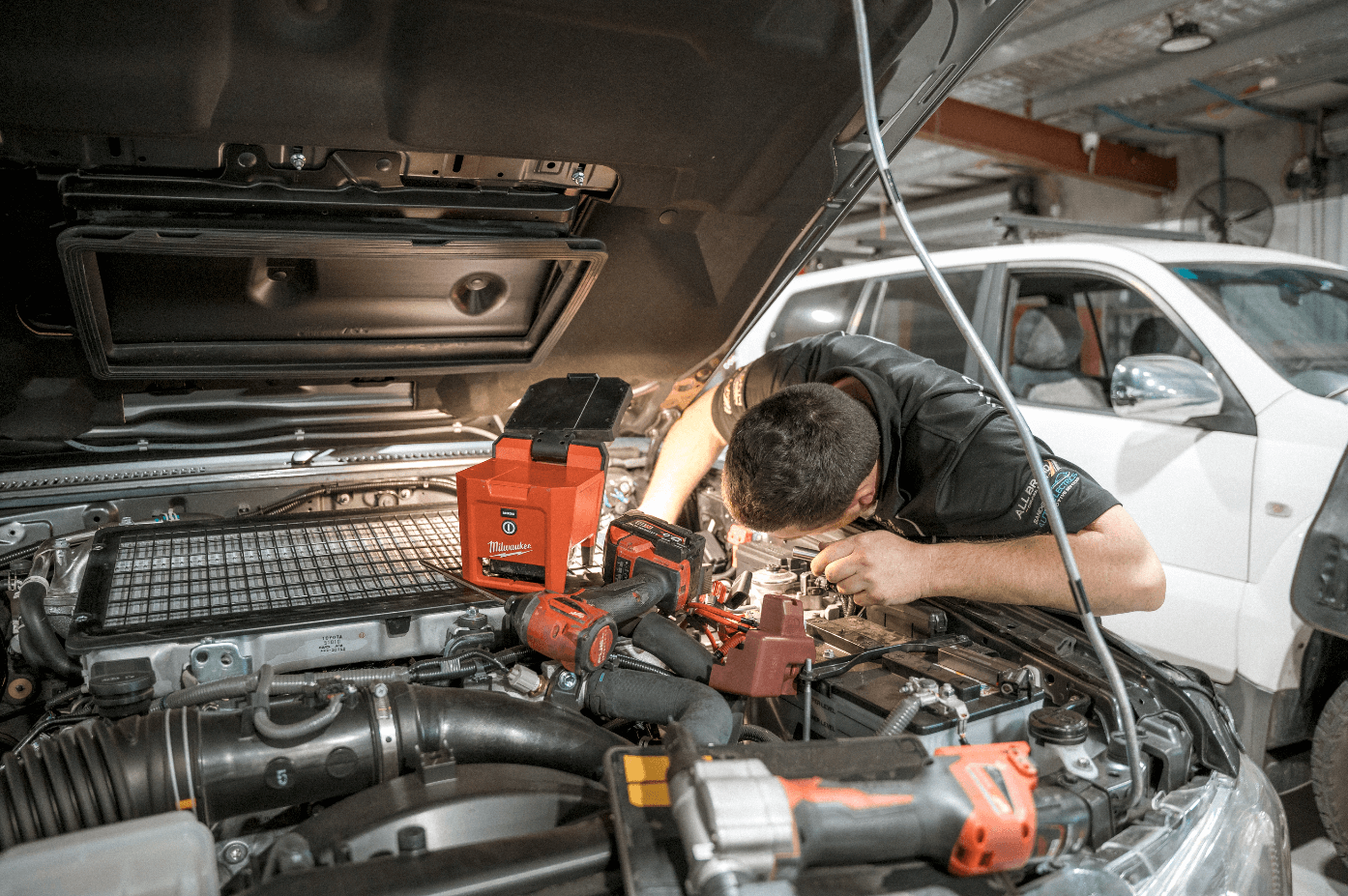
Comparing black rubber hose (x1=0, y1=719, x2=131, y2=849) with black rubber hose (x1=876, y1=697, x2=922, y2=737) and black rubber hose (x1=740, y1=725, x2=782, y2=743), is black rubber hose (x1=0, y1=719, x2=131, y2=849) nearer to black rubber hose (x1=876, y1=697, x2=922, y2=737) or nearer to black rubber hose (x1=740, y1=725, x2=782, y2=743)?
black rubber hose (x1=740, y1=725, x2=782, y2=743)

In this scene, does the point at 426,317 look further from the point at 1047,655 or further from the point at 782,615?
the point at 1047,655

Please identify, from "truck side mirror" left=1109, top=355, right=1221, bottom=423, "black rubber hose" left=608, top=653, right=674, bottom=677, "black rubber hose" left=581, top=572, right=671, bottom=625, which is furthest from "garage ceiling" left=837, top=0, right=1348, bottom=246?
"black rubber hose" left=608, top=653, right=674, bottom=677

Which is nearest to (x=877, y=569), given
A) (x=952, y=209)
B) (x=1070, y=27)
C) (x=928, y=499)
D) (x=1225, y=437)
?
(x=928, y=499)

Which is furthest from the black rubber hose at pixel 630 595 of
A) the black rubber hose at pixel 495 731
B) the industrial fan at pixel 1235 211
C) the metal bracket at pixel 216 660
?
the industrial fan at pixel 1235 211

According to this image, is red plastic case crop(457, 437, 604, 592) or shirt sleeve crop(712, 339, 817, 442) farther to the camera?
shirt sleeve crop(712, 339, 817, 442)

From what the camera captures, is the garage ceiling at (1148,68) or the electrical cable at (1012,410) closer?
the electrical cable at (1012,410)

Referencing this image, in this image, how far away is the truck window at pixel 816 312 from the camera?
12.6 feet

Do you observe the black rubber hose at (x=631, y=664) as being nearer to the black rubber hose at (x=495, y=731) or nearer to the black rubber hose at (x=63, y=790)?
the black rubber hose at (x=495, y=731)

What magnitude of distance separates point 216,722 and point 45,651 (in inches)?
18.4

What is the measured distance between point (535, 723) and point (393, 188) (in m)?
0.93

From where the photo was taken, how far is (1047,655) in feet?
4.50

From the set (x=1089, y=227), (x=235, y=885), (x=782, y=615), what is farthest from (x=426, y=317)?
(x=1089, y=227)

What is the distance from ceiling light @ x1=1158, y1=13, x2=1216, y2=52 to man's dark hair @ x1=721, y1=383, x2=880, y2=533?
5.19 metres

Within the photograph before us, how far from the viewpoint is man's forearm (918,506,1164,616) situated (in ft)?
5.22
